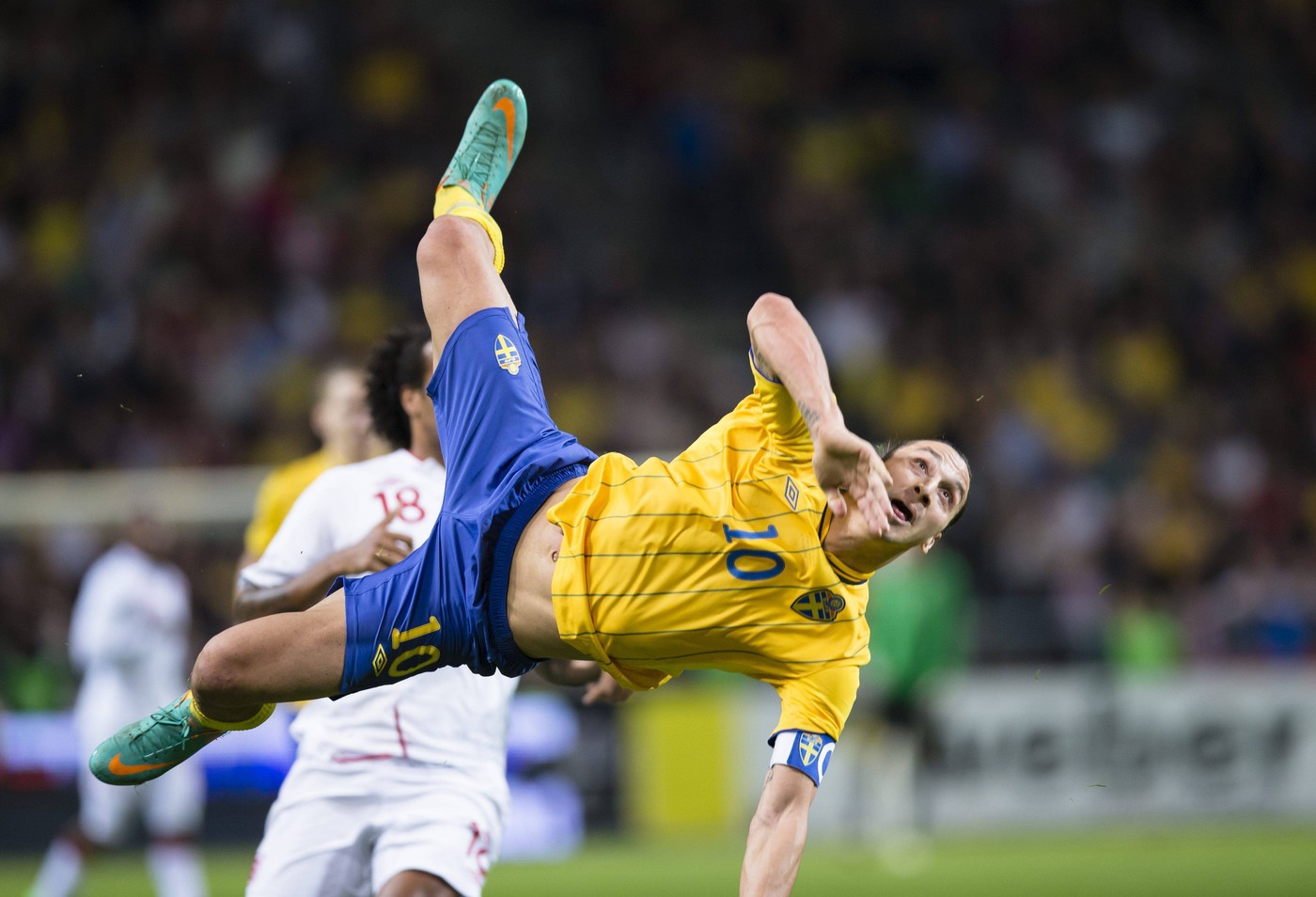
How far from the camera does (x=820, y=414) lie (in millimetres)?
4223

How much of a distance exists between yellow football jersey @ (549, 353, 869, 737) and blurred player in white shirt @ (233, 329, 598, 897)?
85 cm

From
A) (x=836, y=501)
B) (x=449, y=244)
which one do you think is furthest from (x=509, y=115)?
(x=836, y=501)

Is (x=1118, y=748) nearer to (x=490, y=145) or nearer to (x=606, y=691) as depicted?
(x=606, y=691)

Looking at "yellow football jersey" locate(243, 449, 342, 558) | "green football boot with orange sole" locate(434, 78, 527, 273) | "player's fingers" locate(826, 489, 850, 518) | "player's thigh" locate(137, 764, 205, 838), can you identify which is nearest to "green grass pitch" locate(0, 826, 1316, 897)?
"player's thigh" locate(137, 764, 205, 838)

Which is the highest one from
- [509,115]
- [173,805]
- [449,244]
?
[509,115]

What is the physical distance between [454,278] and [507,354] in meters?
0.33

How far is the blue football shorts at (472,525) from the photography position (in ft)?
15.3

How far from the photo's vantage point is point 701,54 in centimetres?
1922

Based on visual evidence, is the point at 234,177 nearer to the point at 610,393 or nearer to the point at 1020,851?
the point at 610,393

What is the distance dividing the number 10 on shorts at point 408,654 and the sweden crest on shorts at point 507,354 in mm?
831

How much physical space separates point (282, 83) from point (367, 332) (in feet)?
10.7

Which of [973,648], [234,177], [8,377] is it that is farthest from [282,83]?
[973,648]

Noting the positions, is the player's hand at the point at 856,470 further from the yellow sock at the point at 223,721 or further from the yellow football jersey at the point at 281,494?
the yellow football jersey at the point at 281,494

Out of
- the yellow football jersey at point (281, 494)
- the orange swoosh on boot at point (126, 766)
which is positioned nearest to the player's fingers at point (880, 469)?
the orange swoosh on boot at point (126, 766)
